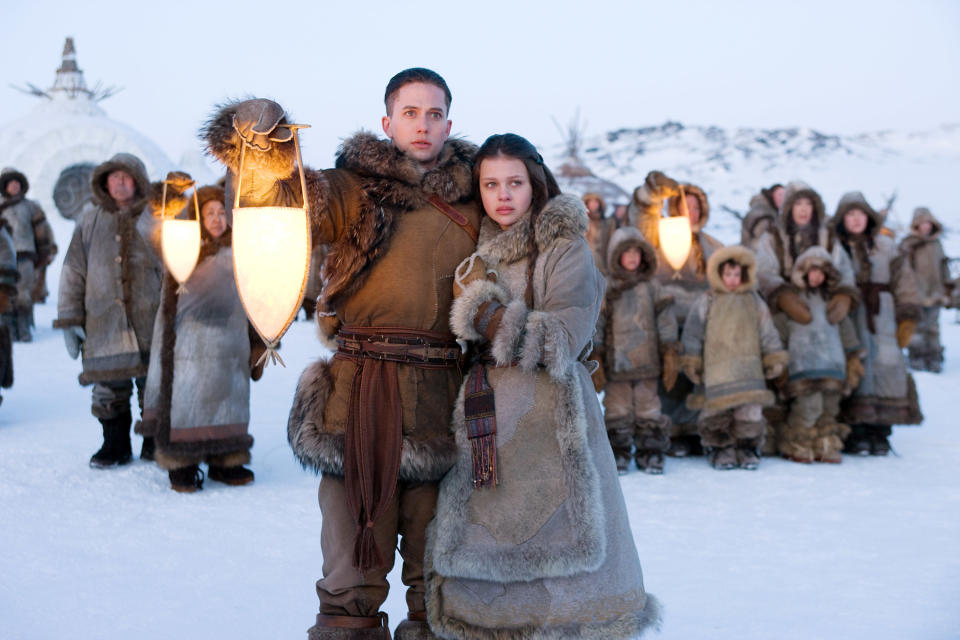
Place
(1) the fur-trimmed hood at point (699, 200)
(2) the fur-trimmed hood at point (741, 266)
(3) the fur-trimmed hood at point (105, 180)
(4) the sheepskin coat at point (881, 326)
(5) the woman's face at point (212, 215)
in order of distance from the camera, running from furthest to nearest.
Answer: (1) the fur-trimmed hood at point (699, 200), (4) the sheepskin coat at point (881, 326), (2) the fur-trimmed hood at point (741, 266), (3) the fur-trimmed hood at point (105, 180), (5) the woman's face at point (212, 215)

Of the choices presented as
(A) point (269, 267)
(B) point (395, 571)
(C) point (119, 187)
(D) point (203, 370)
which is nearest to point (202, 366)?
(D) point (203, 370)

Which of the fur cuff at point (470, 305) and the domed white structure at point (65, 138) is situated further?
the domed white structure at point (65, 138)

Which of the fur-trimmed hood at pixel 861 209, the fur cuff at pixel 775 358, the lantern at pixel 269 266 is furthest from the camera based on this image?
the fur-trimmed hood at pixel 861 209

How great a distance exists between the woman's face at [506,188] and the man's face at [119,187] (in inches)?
146

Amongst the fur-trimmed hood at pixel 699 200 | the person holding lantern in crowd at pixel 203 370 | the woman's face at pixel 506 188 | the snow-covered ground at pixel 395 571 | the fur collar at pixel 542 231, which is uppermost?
the fur-trimmed hood at pixel 699 200

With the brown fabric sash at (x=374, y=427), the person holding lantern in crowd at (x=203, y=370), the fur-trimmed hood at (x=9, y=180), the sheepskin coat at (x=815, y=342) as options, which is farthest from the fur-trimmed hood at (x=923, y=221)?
the fur-trimmed hood at (x=9, y=180)

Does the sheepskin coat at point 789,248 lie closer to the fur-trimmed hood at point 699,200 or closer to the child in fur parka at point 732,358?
the child in fur parka at point 732,358

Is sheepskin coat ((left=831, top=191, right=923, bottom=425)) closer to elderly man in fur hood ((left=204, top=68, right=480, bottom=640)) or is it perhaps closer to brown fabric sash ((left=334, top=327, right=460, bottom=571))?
elderly man in fur hood ((left=204, top=68, right=480, bottom=640))

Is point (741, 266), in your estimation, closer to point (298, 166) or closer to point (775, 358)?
point (775, 358)

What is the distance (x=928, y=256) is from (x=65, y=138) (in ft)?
61.0

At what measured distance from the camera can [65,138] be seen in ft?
68.1

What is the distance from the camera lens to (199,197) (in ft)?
16.3

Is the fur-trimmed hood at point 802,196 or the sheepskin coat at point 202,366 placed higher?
the fur-trimmed hood at point 802,196

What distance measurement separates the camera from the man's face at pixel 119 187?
5480 millimetres
